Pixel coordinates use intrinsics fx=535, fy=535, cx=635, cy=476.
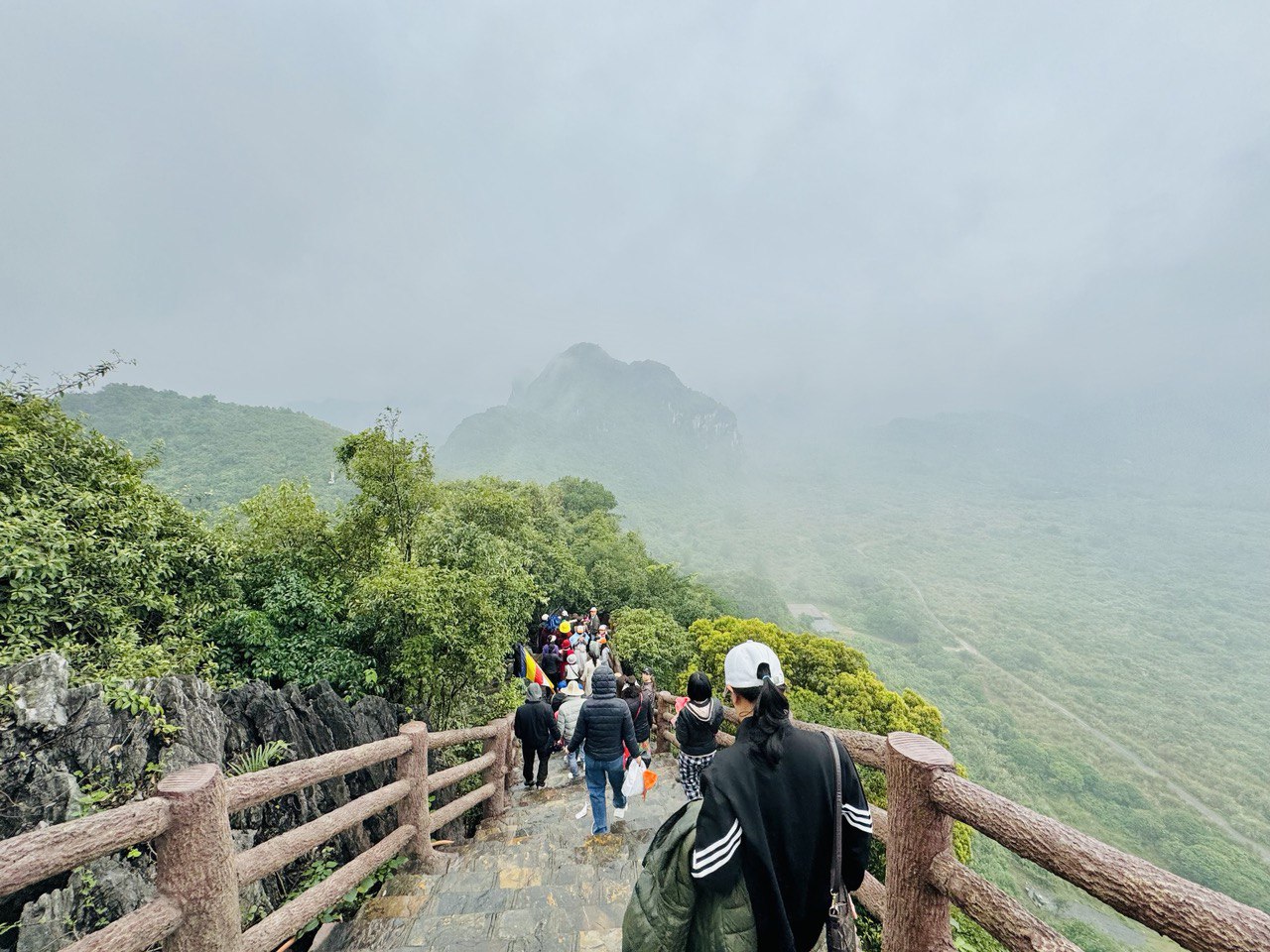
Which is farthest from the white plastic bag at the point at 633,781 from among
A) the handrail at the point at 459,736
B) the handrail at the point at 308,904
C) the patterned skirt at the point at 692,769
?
the handrail at the point at 308,904

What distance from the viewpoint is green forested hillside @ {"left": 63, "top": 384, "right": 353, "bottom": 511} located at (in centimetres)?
4372

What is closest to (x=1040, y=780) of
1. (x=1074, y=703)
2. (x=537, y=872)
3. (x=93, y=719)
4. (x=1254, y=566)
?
(x=1074, y=703)

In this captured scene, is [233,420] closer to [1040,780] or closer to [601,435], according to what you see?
[1040,780]

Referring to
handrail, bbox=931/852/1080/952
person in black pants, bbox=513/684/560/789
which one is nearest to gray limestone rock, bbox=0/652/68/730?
person in black pants, bbox=513/684/560/789

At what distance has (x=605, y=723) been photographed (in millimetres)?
5133

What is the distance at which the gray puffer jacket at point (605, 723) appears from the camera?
16.8 ft

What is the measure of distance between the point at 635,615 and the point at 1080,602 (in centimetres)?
12806

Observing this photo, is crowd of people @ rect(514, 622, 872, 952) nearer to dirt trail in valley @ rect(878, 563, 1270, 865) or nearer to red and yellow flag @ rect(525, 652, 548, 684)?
red and yellow flag @ rect(525, 652, 548, 684)

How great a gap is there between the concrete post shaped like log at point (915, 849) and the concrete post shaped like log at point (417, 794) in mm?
3281

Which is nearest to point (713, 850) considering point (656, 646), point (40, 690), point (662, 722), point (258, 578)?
point (40, 690)

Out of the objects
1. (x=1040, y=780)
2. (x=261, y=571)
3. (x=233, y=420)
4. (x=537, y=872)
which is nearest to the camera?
(x=537, y=872)

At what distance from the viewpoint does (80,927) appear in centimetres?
300

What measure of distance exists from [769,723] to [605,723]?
12.1ft

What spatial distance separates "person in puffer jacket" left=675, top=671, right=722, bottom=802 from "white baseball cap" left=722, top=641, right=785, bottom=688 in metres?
2.09
